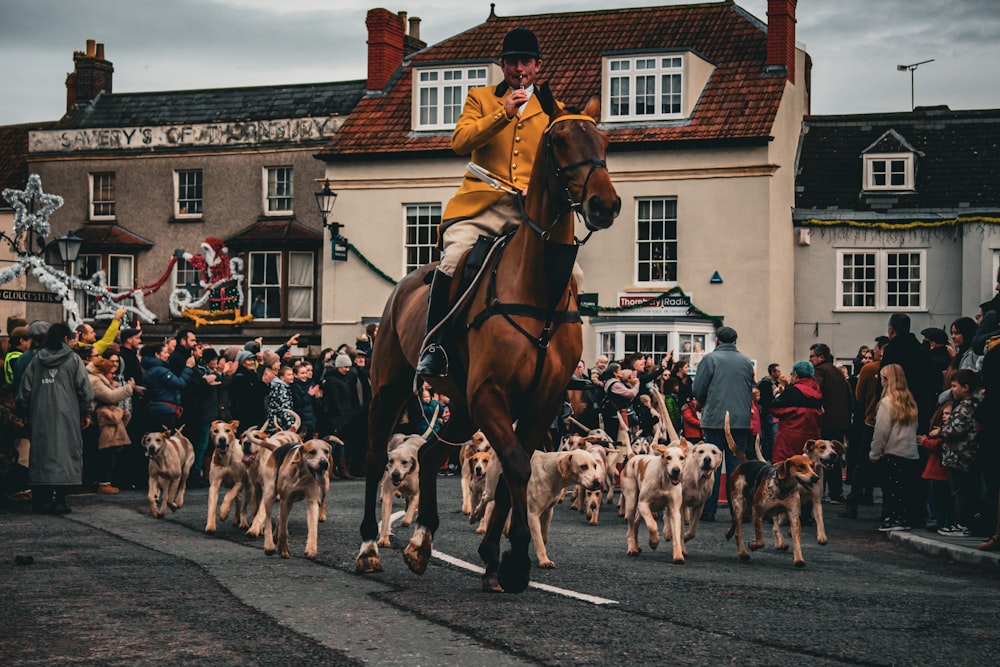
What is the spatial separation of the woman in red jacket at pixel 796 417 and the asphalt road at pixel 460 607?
12.3ft

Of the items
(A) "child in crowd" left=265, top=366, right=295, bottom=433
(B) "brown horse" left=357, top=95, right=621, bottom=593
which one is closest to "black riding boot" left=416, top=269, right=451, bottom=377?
(B) "brown horse" left=357, top=95, right=621, bottom=593

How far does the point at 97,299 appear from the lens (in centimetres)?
4194

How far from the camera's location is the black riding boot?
874 centimetres

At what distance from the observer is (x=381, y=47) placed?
124 feet

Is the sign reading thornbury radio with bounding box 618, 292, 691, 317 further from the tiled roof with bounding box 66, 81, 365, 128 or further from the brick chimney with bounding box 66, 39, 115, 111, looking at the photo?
the brick chimney with bounding box 66, 39, 115, 111

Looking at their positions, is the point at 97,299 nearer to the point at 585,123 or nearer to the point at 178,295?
the point at 178,295

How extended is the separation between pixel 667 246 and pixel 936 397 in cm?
1820

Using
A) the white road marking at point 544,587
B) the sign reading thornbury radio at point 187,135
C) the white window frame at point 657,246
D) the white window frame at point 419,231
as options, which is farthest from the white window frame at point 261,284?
the white road marking at point 544,587

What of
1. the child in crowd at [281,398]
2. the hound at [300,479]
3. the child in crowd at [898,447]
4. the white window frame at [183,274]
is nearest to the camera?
the hound at [300,479]

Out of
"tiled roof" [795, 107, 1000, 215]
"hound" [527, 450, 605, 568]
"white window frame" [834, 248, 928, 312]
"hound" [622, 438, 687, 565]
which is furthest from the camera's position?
"tiled roof" [795, 107, 1000, 215]

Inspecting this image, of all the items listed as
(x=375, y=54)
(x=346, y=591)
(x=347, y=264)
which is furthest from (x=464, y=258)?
(x=375, y=54)

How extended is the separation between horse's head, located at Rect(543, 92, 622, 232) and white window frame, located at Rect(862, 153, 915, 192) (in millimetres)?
28725

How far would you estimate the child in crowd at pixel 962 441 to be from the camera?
42.5 feet

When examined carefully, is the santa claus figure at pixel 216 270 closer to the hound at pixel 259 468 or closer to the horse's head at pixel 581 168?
the hound at pixel 259 468
